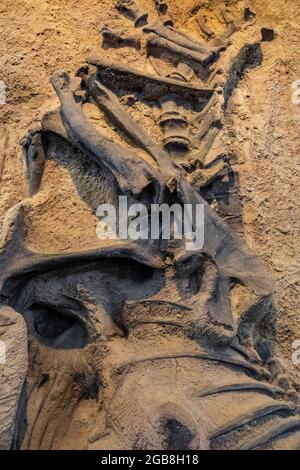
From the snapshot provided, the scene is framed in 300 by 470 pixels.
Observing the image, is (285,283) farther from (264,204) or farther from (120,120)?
(120,120)

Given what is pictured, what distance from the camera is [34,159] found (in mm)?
1625

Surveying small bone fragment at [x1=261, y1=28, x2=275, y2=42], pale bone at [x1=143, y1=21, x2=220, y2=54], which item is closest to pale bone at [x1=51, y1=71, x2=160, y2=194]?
pale bone at [x1=143, y1=21, x2=220, y2=54]

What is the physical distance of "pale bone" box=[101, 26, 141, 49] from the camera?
1886mm

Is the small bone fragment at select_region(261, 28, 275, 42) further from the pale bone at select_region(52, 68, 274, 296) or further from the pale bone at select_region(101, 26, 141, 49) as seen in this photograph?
the pale bone at select_region(52, 68, 274, 296)

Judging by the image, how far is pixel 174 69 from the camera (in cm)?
189

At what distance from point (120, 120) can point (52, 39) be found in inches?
20.4

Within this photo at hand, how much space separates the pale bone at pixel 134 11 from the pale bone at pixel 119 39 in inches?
2.9

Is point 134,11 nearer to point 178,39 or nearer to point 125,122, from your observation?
point 178,39

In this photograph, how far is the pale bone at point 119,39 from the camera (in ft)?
6.19

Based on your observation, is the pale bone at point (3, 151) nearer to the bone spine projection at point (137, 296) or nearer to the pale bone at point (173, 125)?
the bone spine projection at point (137, 296)

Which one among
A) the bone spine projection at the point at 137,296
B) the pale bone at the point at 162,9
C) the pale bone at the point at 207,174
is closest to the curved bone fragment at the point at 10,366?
the bone spine projection at the point at 137,296

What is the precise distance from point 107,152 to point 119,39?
630mm
